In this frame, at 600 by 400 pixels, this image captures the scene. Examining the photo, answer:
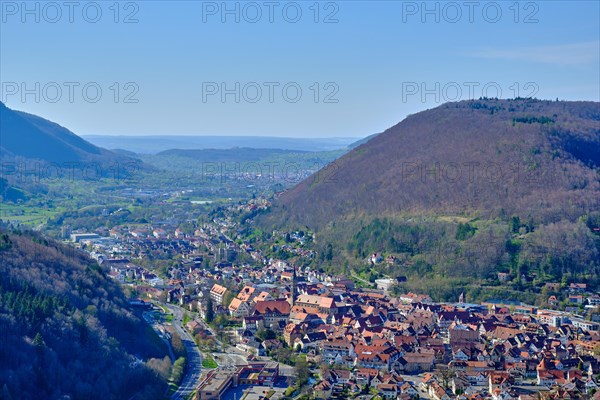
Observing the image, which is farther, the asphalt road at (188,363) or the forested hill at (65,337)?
the asphalt road at (188,363)

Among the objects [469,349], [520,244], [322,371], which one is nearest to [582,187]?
[520,244]

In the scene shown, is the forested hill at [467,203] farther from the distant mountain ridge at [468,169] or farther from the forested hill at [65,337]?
the forested hill at [65,337]

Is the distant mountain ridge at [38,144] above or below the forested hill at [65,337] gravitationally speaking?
above

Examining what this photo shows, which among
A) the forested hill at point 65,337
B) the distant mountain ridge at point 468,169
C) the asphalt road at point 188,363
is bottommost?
the asphalt road at point 188,363

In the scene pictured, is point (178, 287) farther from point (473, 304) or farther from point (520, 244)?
point (520, 244)

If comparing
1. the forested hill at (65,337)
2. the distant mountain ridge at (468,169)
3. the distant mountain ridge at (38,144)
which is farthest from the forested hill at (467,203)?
→ the distant mountain ridge at (38,144)

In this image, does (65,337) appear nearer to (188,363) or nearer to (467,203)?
(188,363)

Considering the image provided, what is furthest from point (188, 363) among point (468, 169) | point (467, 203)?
point (468, 169)
